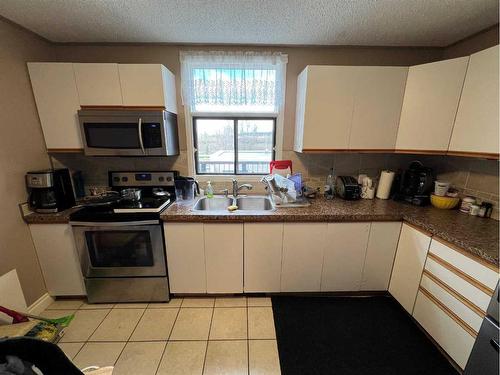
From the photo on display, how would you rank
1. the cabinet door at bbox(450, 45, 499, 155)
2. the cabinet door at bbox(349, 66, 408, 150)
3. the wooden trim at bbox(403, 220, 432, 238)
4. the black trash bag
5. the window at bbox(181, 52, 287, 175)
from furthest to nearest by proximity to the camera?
the window at bbox(181, 52, 287, 175)
the cabinet door at bbox(349, 66, 408, 150)
the wooden trim at bbox(403, 220, 432, 238)
the cabinet door at bbox(450, 45, 499, 155)
the black trash bag

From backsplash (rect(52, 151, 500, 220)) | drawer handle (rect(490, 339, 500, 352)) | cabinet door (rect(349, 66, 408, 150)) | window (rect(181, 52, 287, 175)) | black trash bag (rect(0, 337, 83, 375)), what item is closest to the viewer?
black trash bag (rect(0, 337, 83, 375))

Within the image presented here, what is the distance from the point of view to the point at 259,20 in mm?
1563

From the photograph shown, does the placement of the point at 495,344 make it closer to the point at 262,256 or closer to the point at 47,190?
the point at 262,256

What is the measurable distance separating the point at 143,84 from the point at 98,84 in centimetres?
37

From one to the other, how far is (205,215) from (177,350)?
98cm

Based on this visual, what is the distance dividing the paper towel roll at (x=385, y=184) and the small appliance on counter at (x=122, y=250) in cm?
209

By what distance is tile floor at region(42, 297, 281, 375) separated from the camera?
1399 mm

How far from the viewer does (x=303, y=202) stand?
1963 millimetres

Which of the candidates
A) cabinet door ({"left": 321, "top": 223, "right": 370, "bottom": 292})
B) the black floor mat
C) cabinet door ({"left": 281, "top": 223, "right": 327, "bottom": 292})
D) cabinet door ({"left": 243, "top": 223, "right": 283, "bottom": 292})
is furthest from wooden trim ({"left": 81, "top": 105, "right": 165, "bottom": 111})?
the black floor mat

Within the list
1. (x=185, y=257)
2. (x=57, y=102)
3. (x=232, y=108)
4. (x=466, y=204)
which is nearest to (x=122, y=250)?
(x=185, y=257)

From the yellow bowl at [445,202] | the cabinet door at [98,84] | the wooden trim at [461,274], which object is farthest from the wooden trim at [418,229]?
the cabinet door at [98,84]

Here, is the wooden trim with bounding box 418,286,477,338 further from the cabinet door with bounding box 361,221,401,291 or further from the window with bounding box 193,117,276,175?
the window with bounding box 193,117,276,175

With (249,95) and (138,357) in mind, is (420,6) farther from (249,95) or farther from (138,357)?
(138,357)

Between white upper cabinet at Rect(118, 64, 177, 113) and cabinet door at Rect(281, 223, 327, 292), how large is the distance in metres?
1.56
